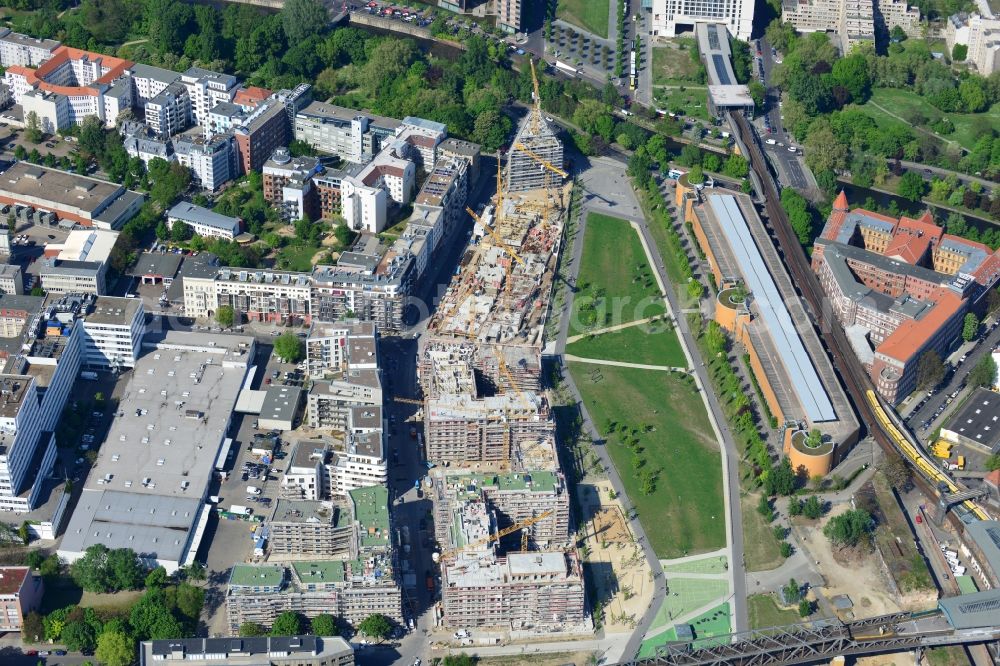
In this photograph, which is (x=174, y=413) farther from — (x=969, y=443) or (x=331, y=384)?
(x=969, y=443)

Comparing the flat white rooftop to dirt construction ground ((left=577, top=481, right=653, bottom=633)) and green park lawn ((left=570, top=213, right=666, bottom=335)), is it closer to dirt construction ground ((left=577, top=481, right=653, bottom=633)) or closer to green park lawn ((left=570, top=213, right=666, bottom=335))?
green park lawn ((left=570, top=213, right=666, bottom=335))

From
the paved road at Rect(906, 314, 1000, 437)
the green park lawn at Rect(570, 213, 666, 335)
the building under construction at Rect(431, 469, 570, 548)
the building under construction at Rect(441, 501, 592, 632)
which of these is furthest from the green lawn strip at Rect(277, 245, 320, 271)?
the paved road at Rect(906, 314, 1000, 437)

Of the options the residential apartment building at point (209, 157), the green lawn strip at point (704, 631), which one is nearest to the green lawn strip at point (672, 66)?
the residential apartment building at point (209, 157)

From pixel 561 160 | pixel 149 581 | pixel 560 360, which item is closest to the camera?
pixel 149 581

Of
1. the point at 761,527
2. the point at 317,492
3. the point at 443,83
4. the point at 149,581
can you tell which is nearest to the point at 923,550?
the point at 761,527

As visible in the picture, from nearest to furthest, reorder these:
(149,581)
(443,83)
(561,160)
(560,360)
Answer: (149,581) < (560,360) < (561,160) < (443,83)

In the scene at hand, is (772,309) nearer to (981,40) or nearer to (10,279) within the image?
(981,40)

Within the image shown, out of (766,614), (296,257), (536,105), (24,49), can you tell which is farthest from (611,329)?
(24,49)
